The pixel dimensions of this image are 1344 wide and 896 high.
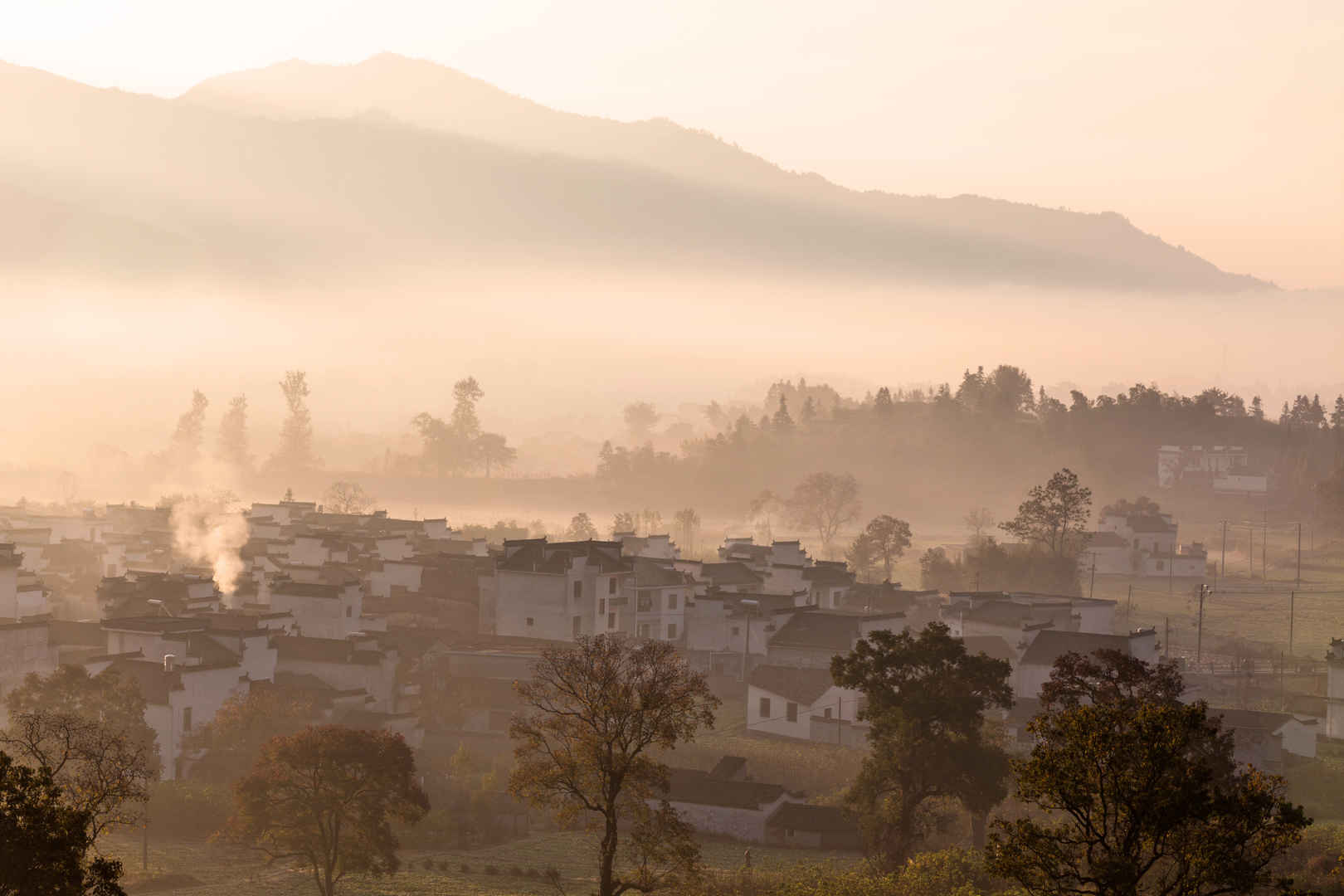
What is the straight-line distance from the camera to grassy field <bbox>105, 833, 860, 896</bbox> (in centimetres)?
4103

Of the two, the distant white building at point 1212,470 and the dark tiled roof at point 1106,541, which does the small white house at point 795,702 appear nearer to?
the dark tiled roof at point 1106,541

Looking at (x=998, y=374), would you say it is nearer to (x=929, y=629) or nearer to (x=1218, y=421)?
(x=1218, y=421)

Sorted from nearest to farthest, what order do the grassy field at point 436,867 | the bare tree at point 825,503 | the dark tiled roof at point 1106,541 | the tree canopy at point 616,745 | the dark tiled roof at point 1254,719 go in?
the tree canopy at point 616,745 < the grassy field at point 436,867 < the dark tiled roof at point 1254,719 < the dark tiled roof at point 1106,541 < the bare tree at point 825,503

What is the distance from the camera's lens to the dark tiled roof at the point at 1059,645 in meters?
63.6

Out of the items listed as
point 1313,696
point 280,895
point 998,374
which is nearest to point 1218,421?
point 998,374

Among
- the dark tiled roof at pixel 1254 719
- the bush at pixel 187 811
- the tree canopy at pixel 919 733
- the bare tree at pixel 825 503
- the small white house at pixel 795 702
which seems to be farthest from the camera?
the bare tree at pixel 825 503

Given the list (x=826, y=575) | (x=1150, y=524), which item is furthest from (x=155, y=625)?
(x=1150, y=524)

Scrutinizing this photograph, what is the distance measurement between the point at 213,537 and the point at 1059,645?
5249 cm

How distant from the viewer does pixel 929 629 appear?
41875 millimetres

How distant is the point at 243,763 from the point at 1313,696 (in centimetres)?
4725

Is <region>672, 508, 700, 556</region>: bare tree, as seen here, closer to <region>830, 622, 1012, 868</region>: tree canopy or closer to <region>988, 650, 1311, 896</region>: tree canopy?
<region>830, 622, 1012, 868</region>: tree canopy

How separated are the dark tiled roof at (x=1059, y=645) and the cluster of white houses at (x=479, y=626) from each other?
127 millimetres

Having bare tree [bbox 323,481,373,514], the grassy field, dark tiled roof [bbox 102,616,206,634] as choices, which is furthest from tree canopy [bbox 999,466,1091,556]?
bare tree [bbox 323,481,373,514]

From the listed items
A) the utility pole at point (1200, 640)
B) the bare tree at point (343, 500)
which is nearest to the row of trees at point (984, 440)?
the bare tree at point (343, 500)
